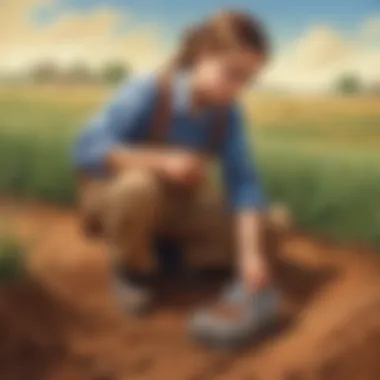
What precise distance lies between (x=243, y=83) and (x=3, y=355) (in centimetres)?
59

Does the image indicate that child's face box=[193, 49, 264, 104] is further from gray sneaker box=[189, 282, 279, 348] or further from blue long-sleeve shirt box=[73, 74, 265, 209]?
gray sneaker box=[189, 282, 279, 348]

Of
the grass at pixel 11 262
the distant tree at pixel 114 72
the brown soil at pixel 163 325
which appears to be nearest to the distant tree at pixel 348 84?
the brown soil at pixel 163 325

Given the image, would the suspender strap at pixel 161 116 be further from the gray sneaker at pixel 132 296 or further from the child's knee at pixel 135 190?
the gray sneaker at pixel 132 296

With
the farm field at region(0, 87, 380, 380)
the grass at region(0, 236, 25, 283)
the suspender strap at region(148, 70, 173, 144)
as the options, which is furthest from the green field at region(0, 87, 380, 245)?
the grass at region(0, 236, 25, 283)

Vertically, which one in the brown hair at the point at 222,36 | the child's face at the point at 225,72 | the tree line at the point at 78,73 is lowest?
the child's face at the point at 225,72

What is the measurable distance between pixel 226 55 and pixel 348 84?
Answer: 210 mm

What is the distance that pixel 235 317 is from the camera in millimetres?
1559

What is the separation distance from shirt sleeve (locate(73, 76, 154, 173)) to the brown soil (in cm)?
11

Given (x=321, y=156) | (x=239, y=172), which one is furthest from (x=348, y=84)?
(x=239, y=172)

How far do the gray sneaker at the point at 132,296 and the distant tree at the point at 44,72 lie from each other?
374 mm

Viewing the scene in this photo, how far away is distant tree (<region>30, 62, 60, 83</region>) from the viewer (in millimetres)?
1713

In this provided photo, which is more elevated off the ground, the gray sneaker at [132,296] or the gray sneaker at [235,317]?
the gray sneaker at [132,296]

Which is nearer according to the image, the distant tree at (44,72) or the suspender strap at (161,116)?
the suspender strap at (161,116)

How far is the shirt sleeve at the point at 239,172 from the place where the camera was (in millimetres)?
1603
